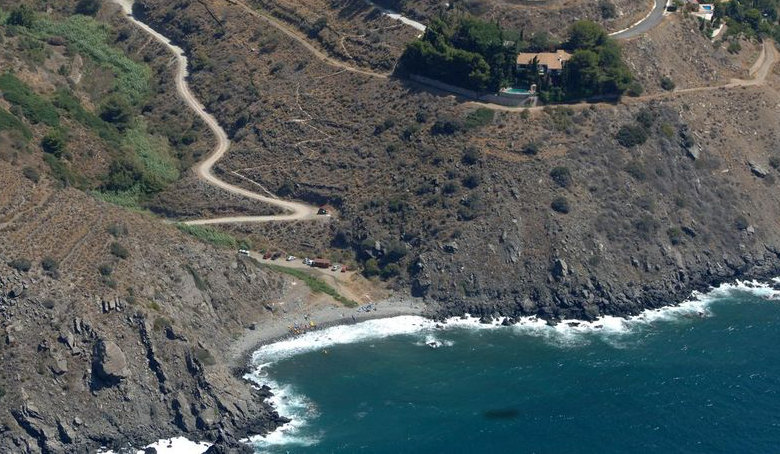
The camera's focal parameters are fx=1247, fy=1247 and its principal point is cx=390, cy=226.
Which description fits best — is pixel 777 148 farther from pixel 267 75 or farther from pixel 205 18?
pixel 205 18

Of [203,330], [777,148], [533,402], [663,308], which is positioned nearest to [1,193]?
[203,330]

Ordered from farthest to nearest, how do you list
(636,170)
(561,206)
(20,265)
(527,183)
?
(636,170) < (527,183) < (561,206) < (20,265)

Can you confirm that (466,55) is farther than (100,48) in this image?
No

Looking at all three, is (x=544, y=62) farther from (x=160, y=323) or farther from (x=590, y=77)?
(x=160, y=323)

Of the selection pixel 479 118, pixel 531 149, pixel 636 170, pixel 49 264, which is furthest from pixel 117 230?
pixel 636 170

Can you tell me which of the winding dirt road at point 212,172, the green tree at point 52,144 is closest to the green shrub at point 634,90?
the winding dirt road at point 212,172

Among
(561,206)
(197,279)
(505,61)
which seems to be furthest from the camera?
(505,61)

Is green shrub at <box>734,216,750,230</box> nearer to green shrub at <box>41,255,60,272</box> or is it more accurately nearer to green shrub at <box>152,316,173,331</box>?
green shrub at <box>152,316,173,331</box>
